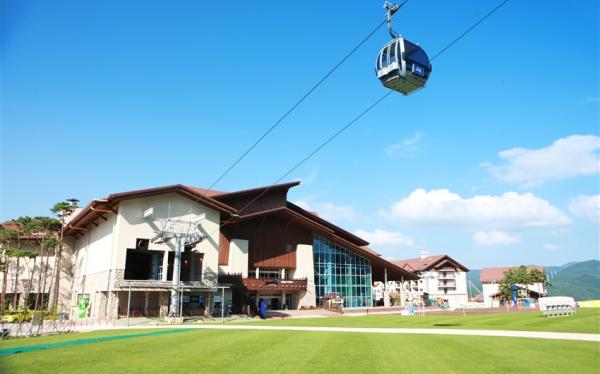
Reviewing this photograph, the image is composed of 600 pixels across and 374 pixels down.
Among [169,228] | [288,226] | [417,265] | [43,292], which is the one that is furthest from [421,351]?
[417,265]

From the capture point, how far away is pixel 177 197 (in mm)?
43719

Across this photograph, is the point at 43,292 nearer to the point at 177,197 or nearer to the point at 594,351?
the point at 177,197

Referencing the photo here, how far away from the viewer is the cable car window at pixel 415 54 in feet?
47.6

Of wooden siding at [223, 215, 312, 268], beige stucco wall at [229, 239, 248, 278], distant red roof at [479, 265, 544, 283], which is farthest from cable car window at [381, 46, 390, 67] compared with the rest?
distant red roof at [479, 265, 544, 283]

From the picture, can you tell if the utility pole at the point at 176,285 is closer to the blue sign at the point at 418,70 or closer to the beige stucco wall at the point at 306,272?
the beige stucco wall at the point at 306,272

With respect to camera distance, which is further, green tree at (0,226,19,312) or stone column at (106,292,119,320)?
→ green tree at (0,226,19,312)

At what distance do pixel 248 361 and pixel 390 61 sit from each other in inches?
435

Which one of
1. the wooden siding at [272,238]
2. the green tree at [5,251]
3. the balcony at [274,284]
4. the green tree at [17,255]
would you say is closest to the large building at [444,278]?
the wooden siding at [272,238]

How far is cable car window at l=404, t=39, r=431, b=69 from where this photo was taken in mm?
14500

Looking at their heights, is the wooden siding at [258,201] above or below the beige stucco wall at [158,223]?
above

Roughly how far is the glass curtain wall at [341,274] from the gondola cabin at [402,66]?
43.9m

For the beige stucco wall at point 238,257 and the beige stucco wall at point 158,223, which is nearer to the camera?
the beige stucco wall at point 158,223

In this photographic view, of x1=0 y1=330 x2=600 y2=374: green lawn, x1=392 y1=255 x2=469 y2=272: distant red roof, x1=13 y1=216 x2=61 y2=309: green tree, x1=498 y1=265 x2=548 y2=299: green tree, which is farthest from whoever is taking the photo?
x1=392 y1=255 x2=469 y2=272: distant red roof

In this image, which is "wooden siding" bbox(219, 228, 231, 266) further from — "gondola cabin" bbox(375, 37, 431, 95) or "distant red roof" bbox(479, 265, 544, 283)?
"distant red roof" bbox(479, 265, 544, 283)
